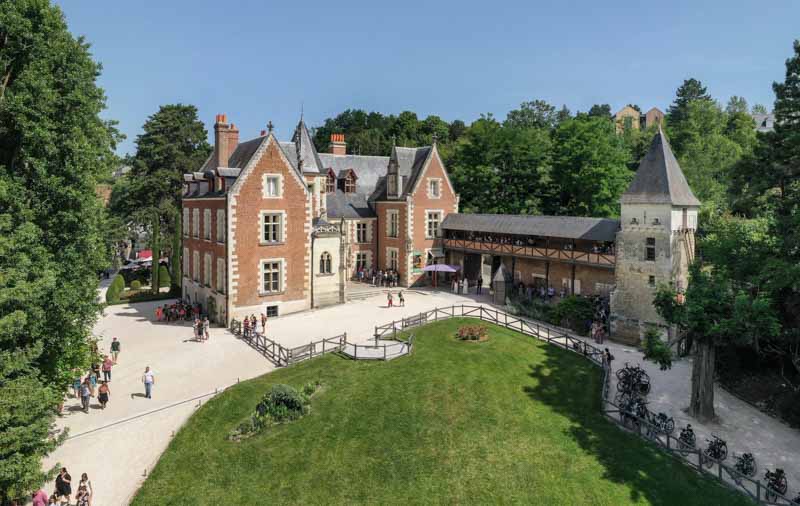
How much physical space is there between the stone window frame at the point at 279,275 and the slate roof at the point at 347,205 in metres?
11.3

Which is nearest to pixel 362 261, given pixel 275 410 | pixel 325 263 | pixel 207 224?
pixel 325 263

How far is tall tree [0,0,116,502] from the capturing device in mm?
14812

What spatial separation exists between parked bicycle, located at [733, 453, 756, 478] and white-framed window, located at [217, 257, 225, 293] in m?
26.8

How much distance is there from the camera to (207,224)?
36031 millimetres

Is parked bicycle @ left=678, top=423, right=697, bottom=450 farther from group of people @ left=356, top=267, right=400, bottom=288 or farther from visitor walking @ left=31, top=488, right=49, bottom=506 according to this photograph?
group of people @ left=356, top=267, right=400, bottom=288

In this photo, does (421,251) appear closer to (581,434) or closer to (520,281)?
(520,281)

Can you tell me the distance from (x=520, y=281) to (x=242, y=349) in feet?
67.1

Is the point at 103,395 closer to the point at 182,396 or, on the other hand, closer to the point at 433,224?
the point at 182,396

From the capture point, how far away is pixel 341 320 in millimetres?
32375

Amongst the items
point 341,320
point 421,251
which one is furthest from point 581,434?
point 421,251

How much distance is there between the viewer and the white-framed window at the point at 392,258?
44.4 m

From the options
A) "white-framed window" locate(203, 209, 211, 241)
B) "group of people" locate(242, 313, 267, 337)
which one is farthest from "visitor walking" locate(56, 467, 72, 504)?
"white-framed window" locate(203, 209, 211, 241)

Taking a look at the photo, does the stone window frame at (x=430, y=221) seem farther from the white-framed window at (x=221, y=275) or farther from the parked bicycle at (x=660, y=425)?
the parked bicycle at (x=660, y=425)

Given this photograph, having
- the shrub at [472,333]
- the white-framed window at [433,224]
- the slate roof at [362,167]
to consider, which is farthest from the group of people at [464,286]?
the shrub at [472,333]
